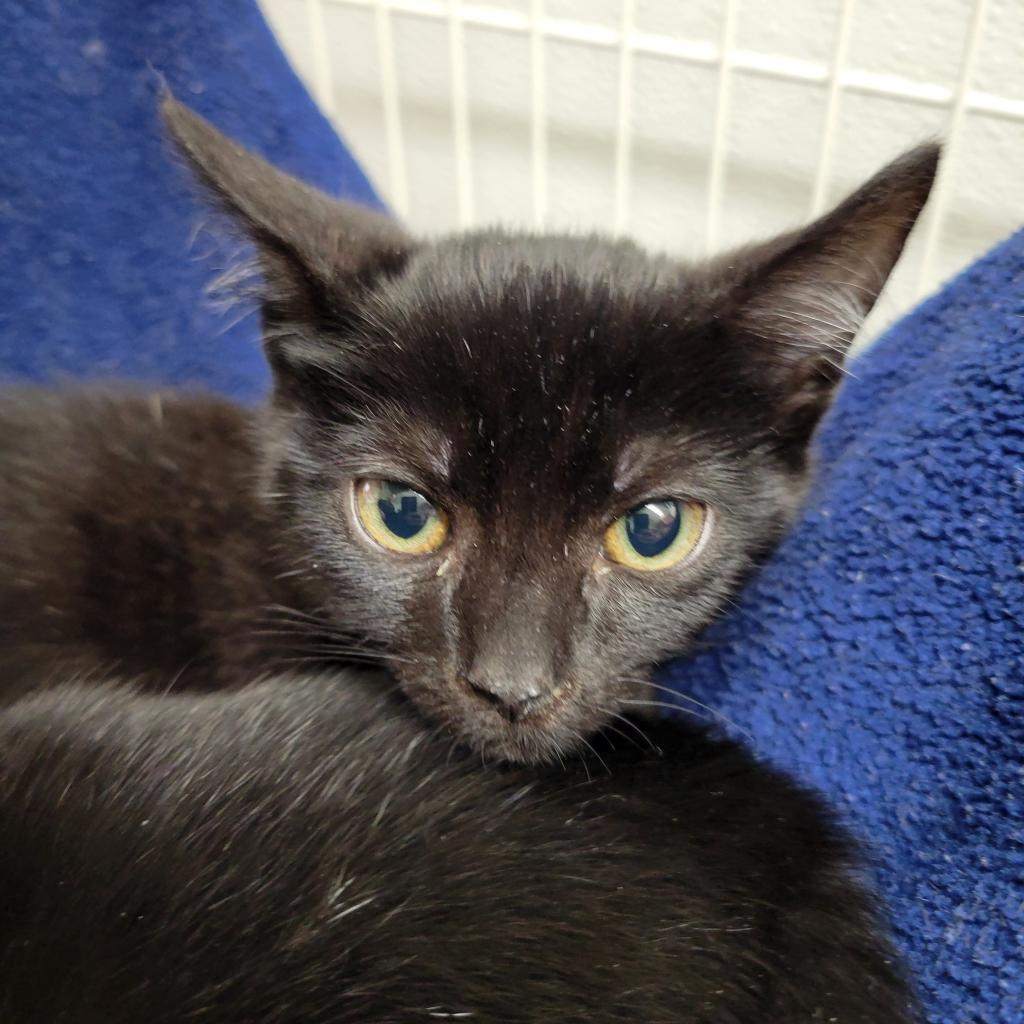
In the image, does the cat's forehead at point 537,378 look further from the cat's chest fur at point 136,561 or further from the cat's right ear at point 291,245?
the cat's chest fur at point 136,561

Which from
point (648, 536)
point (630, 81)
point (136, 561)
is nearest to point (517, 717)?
point (648, 536)

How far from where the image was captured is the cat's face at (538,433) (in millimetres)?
741

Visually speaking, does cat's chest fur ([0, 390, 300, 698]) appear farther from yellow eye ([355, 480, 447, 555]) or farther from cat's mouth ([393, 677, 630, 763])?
cat's mouth ([393, 677, 630, 763])

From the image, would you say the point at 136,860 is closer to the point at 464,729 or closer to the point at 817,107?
the point at 464,729

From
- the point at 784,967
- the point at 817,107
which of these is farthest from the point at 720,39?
the point at 784,967

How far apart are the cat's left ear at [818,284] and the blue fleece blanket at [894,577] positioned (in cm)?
10

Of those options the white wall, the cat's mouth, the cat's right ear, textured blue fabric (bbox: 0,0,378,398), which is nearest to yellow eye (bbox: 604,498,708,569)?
the cat's mouth

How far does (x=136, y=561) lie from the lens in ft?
3.20

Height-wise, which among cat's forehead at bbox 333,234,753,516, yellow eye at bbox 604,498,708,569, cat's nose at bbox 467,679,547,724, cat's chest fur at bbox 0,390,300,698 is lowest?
cat's chest fur at bbox 0,390,300,698

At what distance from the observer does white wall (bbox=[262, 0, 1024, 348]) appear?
1.17 m

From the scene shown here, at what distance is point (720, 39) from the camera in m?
1.22

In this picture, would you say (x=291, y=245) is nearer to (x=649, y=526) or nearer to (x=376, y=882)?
(x=649, y=526)

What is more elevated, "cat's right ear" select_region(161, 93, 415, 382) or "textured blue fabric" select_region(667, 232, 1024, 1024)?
"cat's right ear" select_region(161, 93, 415, 382)

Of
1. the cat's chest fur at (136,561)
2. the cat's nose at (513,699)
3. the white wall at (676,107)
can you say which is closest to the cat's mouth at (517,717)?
the cat's nose at (513,699)
